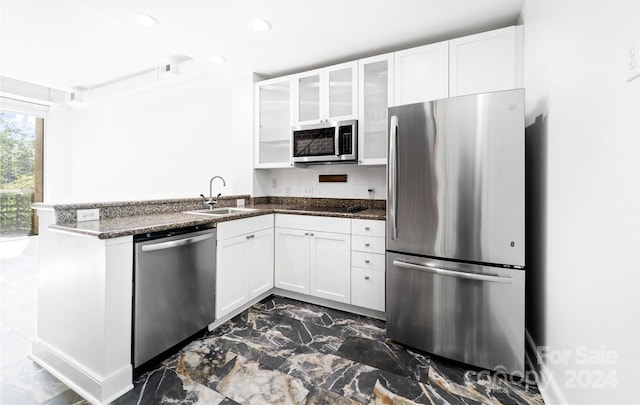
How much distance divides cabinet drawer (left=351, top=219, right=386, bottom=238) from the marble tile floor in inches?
30.7

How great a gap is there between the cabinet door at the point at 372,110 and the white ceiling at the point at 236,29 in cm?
21

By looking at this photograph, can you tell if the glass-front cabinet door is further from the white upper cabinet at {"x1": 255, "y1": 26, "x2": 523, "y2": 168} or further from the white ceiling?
the white ceiling

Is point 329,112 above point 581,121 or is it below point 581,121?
above

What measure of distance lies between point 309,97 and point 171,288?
2.20m

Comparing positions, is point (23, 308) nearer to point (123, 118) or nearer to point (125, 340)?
point (125, 340)

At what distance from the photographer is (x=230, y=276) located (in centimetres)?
226

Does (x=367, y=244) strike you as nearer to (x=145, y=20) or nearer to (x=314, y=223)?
(x=314, y=223)

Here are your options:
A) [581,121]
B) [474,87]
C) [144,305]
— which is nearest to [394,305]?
[581,121]

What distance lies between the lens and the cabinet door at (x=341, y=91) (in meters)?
2.69

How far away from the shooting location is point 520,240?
5.20 feet

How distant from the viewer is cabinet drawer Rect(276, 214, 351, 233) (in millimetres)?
2449

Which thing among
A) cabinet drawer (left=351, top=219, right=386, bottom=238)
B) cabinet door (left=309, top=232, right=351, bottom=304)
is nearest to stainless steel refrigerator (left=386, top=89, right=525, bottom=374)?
cabinet drawer (left=351, top=219, right=386, bottom=238)

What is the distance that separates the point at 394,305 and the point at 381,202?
122cm

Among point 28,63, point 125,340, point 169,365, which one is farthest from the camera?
point 28,63
